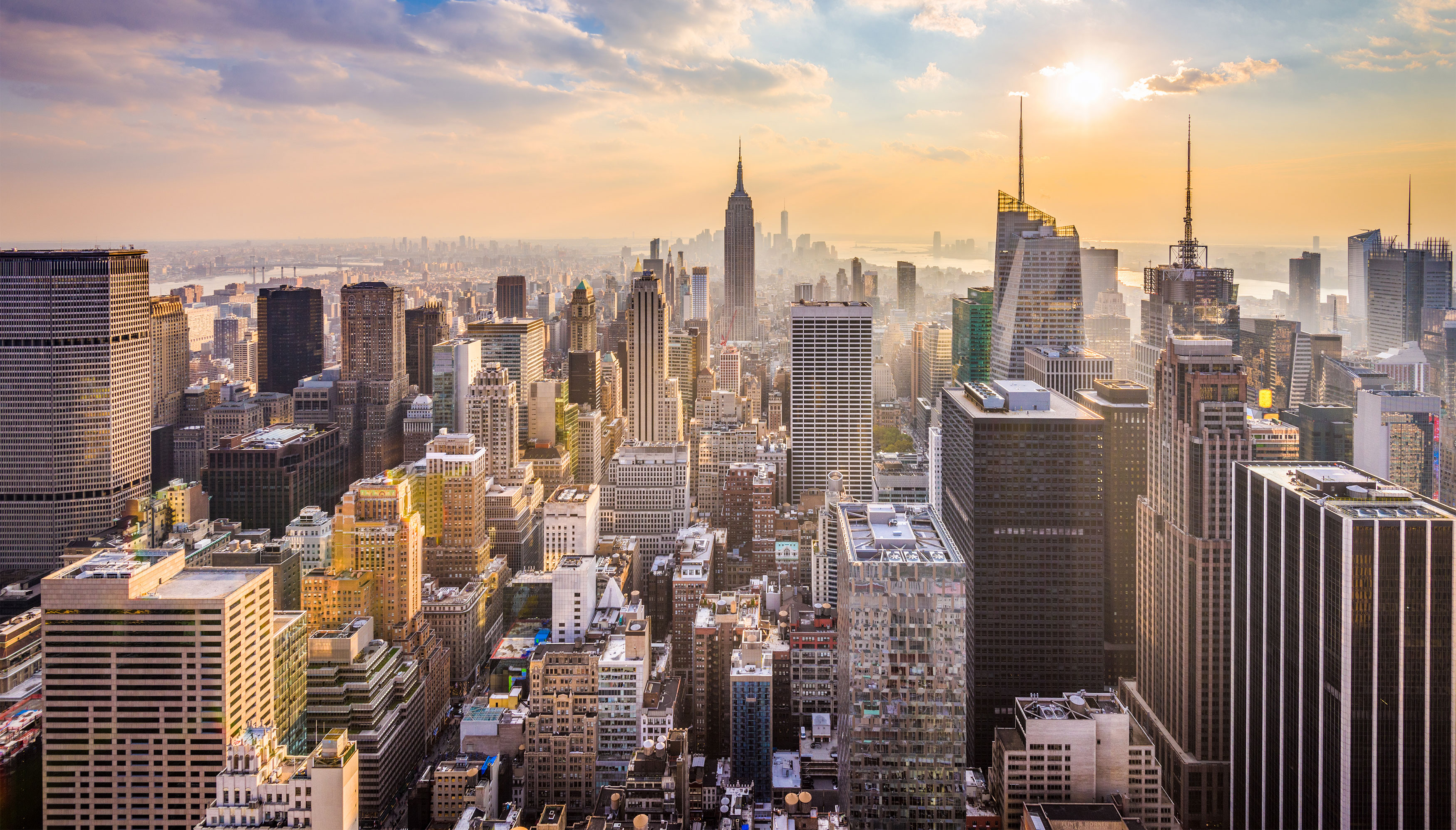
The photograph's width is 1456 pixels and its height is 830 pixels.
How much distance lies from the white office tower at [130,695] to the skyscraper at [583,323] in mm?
24018

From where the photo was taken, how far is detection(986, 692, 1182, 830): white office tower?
Result: 12656 mm

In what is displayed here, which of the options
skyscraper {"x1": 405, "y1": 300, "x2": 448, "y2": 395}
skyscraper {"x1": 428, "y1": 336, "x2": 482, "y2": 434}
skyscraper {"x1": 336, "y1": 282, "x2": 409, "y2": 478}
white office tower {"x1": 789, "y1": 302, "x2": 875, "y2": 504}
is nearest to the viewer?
white office tower {"x1": 789, "y1": 302, "x2": 875, "y2": 504}

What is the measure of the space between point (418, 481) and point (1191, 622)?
15.9 meters

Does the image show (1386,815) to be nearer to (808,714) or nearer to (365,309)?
(808,714)

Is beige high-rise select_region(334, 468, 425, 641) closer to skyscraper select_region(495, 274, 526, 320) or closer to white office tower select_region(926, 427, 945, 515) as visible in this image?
white office tower select_region(926, 427, 945, 515)

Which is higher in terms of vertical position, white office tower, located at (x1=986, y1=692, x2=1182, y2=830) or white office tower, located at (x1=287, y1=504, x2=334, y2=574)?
white office tower, located at (x1=287, y1=504, x2=334, y2=574)

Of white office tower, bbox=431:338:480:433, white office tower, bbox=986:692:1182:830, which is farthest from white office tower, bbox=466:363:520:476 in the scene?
white office tower, bbox=986:692:1182:830

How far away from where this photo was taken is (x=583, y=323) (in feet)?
119

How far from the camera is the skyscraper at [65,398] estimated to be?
2206 centimetres

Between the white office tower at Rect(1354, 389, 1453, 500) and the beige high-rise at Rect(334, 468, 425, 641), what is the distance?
15780mm

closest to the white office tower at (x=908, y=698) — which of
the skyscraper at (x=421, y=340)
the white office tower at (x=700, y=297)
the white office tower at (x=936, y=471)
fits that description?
the white office tower at (x=936, y=471)

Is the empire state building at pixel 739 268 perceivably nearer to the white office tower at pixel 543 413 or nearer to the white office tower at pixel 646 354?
the white office tower at pixel 646 354

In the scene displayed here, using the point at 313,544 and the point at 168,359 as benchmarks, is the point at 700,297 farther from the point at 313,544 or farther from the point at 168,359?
the point at 313,544

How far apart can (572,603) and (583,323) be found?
719 inches
